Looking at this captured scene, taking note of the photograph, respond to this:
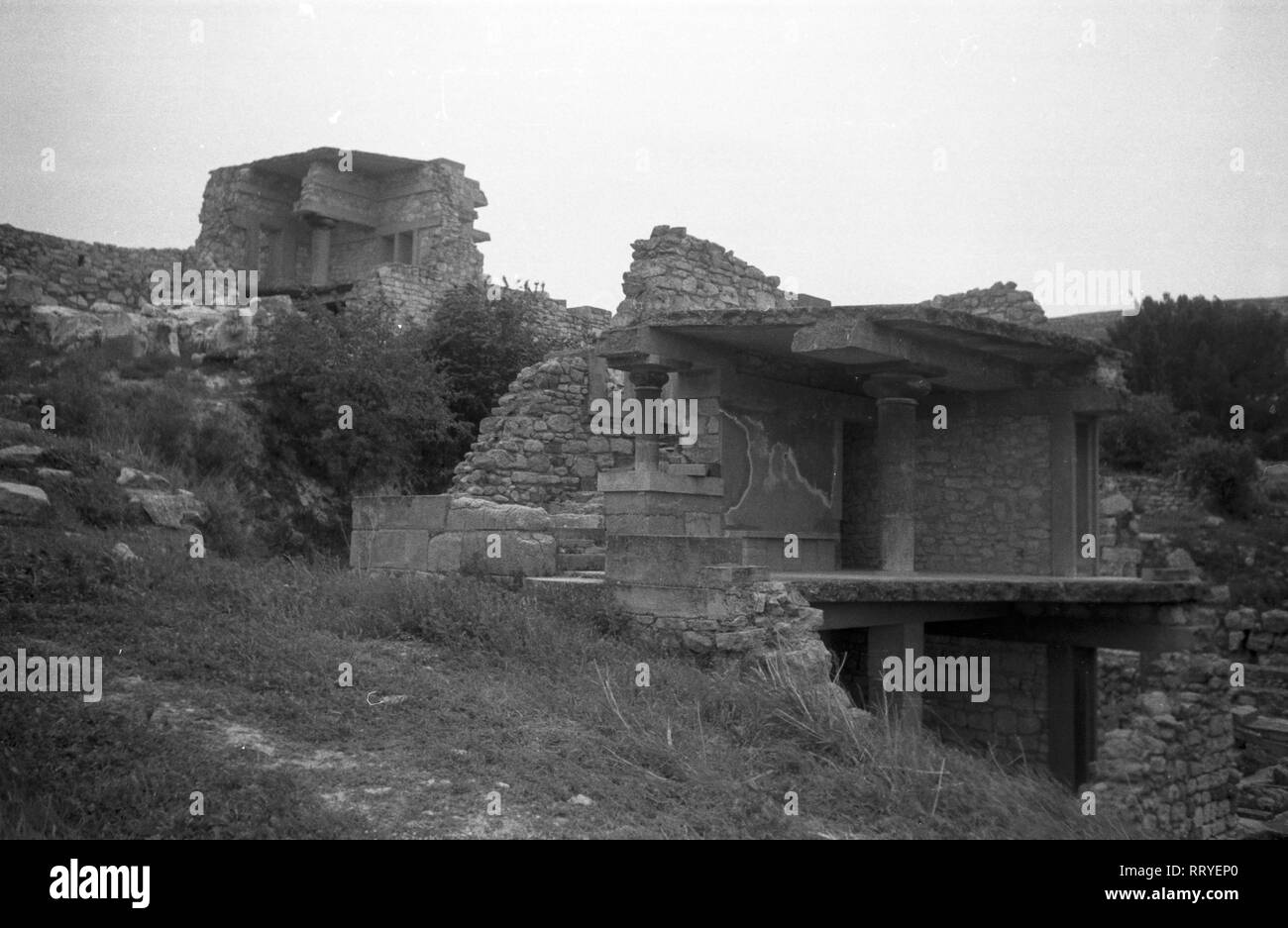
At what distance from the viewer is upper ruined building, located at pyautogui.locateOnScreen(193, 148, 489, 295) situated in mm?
26984

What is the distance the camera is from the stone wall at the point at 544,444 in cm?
1439

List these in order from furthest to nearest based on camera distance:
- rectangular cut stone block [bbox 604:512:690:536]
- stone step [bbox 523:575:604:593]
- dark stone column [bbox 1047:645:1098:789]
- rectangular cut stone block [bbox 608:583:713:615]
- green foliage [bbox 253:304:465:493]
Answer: green foliage [bbox 253:304:465:493] < dark stone column [bbox 1047:645:1098:789] < rectangular cut stone block [bbox 604:512:690:536] < stone step [bbox 523:575:604:593] < rectangular cut stone block [bbox 608:583:713:615]

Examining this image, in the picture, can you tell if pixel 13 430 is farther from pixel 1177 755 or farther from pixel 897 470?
pixel 1177 755

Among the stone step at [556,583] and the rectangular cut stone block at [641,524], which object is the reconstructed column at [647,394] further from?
the stone step at [556,583]

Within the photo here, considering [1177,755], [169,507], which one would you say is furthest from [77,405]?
[1177,755]

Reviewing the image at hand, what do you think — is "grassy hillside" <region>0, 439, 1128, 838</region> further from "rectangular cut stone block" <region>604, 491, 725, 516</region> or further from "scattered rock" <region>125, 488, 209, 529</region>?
"scattered rock" <region>125, 488, 209, 529</region>

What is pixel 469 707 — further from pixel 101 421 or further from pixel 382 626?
pixel 101 421

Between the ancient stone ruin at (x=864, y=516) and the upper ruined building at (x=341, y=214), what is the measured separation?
41.1ft

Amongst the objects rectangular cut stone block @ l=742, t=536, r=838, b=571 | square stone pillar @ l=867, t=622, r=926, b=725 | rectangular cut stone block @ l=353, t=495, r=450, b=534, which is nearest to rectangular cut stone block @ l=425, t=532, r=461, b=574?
rectangular cut stone block @ l=353, t=495, r=450, b=534

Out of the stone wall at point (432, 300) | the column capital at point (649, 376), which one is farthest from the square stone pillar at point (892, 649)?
the stone wall at point (432, 300)

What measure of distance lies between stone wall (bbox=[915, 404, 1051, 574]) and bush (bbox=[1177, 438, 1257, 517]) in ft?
48.3

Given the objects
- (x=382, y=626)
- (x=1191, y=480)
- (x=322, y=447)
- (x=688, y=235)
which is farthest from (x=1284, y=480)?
(x=382, y=626)
